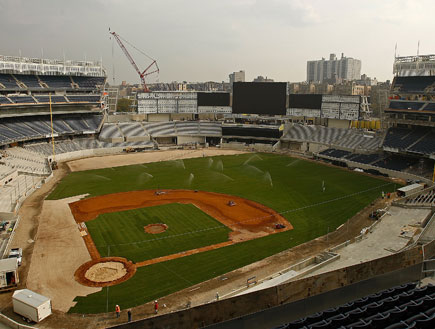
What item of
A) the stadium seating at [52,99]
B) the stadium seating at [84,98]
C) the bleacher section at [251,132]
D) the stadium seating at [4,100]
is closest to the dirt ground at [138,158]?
the bleacher section at [251,132]

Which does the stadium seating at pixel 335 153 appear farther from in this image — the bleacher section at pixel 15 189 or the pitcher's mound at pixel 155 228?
the bleacher section at pixel 15 189

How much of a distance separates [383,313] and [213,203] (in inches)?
1360

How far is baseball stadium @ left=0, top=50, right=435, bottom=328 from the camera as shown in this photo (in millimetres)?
15016

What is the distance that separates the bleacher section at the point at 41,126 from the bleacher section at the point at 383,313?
2607 inches

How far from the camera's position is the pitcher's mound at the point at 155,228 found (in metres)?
36.2

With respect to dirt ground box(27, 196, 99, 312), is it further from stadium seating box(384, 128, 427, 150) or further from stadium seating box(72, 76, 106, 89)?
stadium seating box(72, 76, 106, 89)

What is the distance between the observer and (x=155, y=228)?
37000 mm

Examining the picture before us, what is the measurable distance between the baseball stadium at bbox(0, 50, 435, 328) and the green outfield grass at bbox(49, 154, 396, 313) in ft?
0.66

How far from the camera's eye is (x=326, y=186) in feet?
177

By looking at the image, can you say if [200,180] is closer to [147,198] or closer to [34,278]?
[147,198]

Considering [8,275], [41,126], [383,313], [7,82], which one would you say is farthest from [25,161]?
[383,313]

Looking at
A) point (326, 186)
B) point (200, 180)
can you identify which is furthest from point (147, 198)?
point (326, 186)

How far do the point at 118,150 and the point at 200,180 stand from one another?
32.1m

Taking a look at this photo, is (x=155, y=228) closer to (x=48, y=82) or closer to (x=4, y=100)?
(x=4, y=100)
